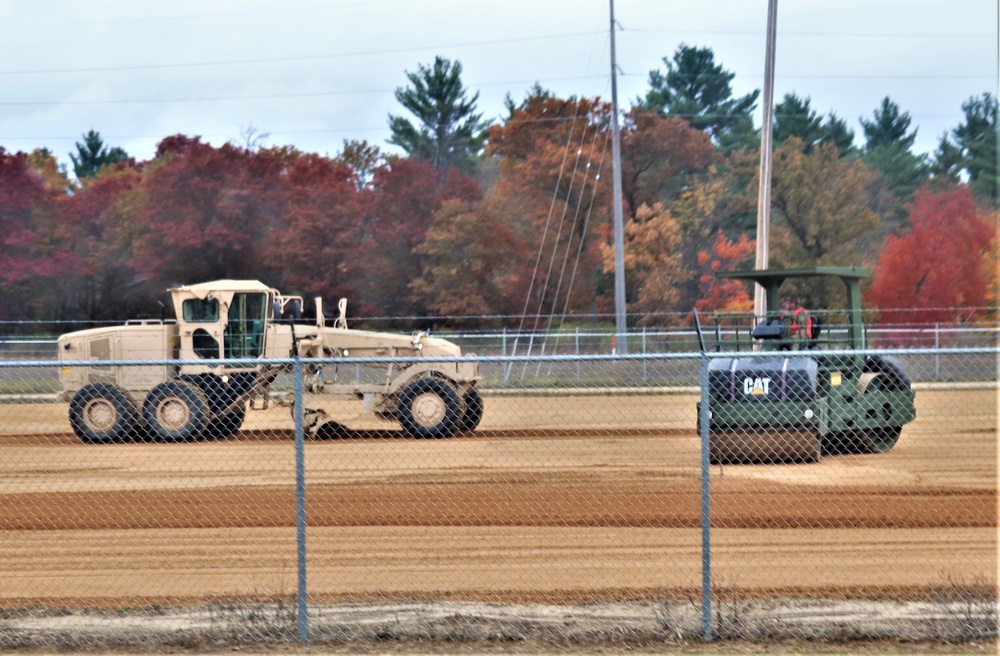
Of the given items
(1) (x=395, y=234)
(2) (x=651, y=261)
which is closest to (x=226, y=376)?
(1) (x=395, y=234)

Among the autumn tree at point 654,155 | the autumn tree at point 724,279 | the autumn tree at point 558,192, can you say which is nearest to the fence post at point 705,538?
the autumn tree at point 558,192

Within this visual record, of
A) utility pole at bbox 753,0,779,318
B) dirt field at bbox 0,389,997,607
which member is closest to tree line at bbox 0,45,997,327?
utility pole at bbox 753,0,779,318

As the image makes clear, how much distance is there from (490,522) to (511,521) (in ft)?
0.65

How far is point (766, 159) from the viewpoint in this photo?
27031 millimetres

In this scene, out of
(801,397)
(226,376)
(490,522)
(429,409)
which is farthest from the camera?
(226,376)

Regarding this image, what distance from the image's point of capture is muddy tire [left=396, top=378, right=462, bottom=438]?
1739 centimetres

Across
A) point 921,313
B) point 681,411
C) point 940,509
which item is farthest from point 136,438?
point 921,313

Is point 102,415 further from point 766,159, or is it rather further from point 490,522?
point 766,159

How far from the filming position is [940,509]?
10930mm

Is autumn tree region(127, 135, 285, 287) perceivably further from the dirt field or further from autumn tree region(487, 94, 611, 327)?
the dirt field

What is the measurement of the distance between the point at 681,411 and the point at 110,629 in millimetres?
15409

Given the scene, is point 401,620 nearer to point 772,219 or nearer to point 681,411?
point 681,411

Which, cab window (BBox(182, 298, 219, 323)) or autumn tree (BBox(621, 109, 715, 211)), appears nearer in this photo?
cab window (BBox(182, 298, 219, 323))

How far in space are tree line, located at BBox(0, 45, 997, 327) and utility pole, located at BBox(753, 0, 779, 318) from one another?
6.76 meters
